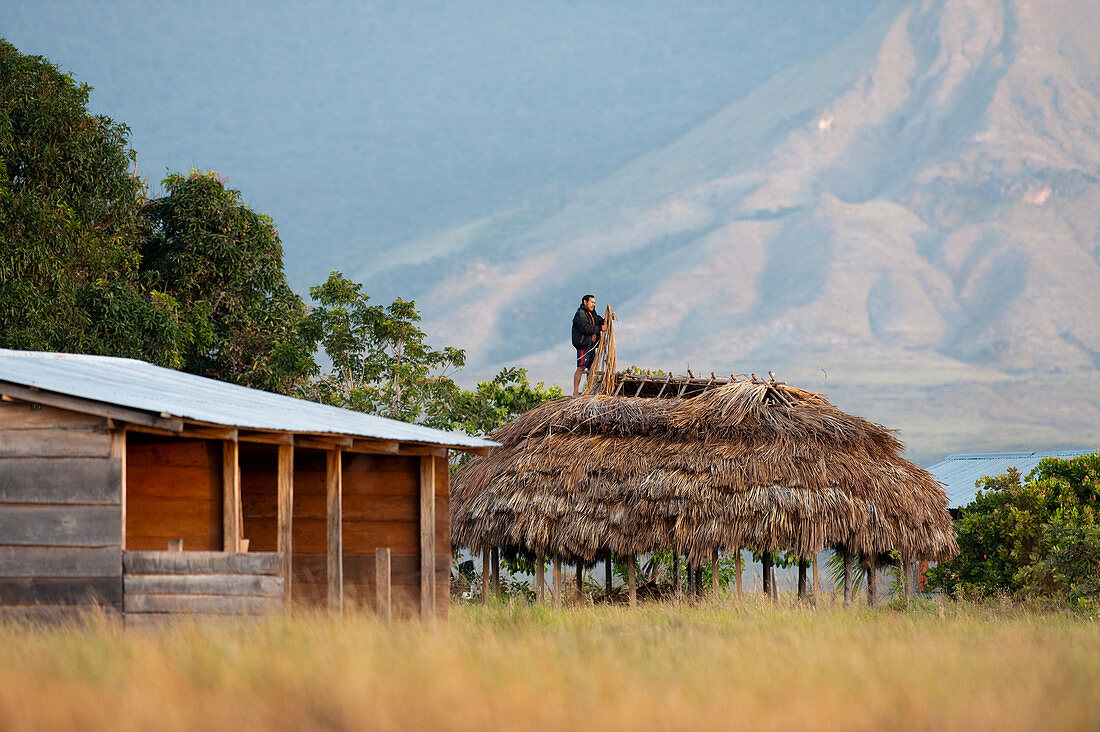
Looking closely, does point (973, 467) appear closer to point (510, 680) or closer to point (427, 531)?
point (427, 531)

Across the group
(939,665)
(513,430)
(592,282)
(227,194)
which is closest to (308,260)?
(592,282)

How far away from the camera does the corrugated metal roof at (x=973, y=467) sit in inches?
1209

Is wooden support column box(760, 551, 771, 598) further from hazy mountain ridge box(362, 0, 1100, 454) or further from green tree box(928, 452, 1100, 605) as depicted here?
hazy mountain ridge box(362, 0, 1100, 454)

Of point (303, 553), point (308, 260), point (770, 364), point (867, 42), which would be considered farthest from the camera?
point (867, 42)

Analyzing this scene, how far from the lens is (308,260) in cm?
15762

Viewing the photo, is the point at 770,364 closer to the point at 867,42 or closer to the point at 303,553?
the point at 867,42

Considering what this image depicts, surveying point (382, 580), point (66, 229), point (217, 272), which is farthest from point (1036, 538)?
point (66, 229)

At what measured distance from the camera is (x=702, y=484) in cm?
1748

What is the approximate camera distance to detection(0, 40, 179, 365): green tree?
2177cm

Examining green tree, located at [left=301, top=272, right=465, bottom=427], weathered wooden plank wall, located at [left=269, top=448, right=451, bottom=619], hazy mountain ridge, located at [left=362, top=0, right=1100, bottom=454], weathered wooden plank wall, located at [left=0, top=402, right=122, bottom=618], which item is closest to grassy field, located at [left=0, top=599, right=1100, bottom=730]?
weathered wooden plank wall, located at [left=0, top=402, right=122, bottom=618]

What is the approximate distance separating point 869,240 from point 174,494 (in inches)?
5117

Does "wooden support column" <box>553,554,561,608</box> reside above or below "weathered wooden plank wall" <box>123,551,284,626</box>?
below

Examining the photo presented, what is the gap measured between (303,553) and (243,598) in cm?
263

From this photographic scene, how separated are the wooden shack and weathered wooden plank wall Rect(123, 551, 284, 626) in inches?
0.4
